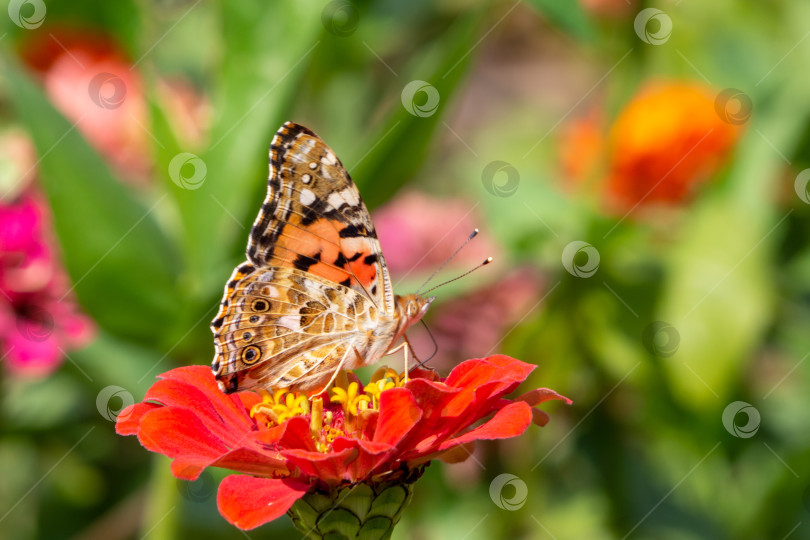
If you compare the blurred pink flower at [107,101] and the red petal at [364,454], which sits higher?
the red petal at [364,454]

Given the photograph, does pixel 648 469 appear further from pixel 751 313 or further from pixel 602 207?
pixel 602 207

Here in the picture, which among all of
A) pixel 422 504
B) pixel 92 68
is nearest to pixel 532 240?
pixel 422 504

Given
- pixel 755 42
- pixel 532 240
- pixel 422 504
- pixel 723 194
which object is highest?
pixel 755 42

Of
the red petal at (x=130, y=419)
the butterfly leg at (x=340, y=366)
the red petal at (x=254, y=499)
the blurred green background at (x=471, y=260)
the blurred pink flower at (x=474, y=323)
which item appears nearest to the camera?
the red petal at (x=254, y=499)

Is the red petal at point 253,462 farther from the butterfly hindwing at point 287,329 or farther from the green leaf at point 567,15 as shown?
the green leaf at point 567,15

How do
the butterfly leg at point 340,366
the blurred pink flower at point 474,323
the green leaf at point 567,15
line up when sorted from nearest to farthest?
the butterfly leg at point 340,366 < the green leaf at point 567,15 < the blurred pink flower at point 474,323

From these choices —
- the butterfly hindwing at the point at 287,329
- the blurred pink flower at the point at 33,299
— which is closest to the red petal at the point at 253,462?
the butterfly hindwing at the point at 287,329

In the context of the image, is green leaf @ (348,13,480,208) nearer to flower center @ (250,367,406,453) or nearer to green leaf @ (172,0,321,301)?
green leaf @ (172,0,321,301)
